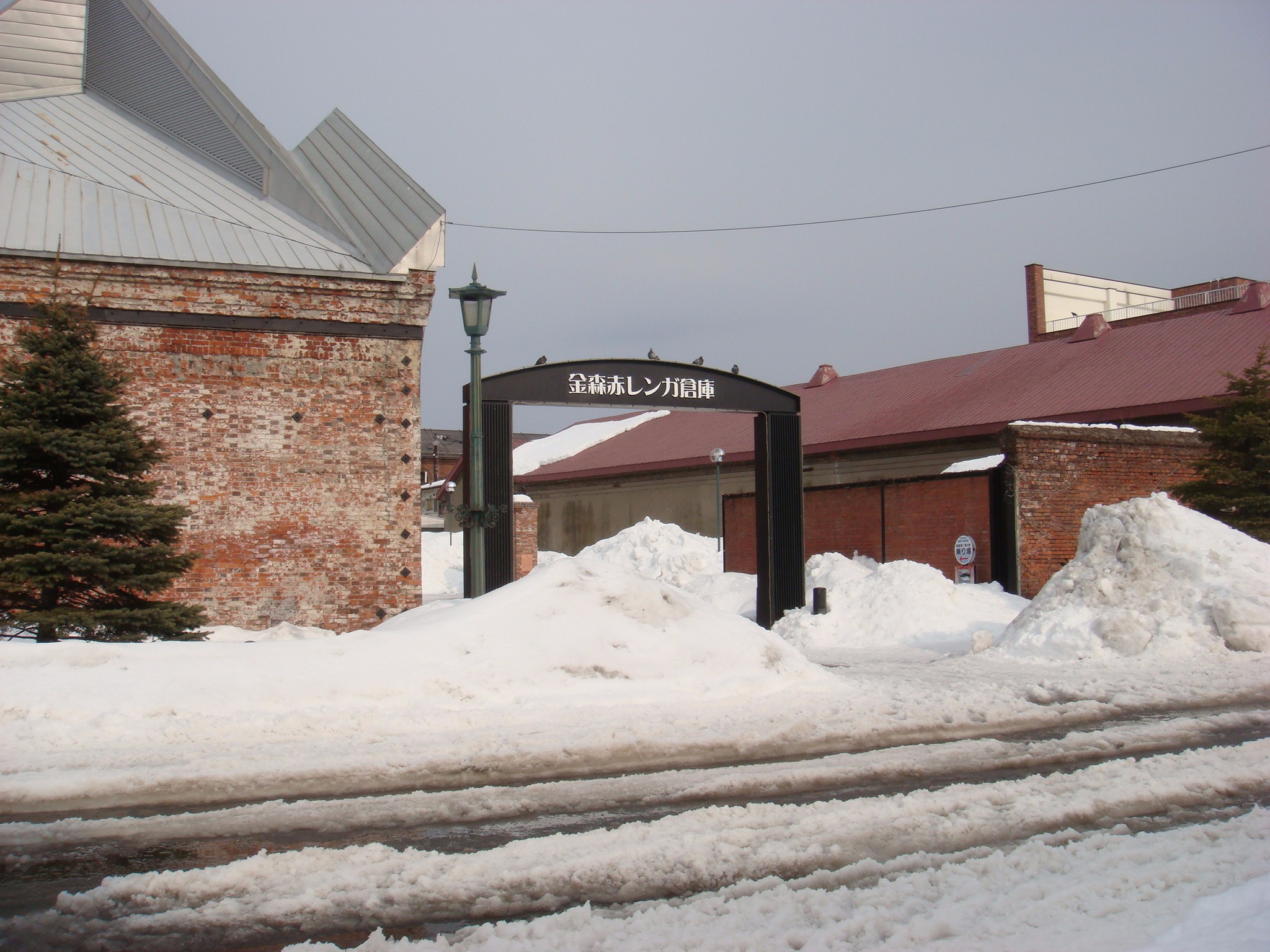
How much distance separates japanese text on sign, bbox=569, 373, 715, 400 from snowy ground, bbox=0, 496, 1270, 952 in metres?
4.83

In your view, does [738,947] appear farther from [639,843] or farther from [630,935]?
[639,843]

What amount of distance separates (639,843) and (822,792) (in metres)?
1.58

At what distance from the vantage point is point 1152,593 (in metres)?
13.1

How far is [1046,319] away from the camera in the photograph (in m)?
37.2

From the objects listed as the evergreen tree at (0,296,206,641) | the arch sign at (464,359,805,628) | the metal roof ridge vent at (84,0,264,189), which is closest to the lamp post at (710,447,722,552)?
the arch sign at (464,359,805,628)

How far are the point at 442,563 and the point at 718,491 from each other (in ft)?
28.3

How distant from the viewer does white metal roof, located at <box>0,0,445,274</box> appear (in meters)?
14.7

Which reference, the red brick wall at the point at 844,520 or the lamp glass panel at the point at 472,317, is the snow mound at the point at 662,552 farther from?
the lamp glass panel at the point at 472,317

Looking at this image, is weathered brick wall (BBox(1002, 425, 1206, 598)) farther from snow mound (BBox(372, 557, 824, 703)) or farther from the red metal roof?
snow mound (BBox(372, 557, 824, 703))

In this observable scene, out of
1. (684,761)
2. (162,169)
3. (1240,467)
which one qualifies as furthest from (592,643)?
(1240,467)

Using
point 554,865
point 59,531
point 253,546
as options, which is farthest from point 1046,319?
point 554,865

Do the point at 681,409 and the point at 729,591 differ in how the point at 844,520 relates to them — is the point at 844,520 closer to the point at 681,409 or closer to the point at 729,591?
the point at 729,591

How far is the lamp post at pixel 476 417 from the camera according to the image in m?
11.8

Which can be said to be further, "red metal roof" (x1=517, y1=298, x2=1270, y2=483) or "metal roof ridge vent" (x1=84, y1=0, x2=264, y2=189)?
"red metal roof" (x1=517, y1=298, x2=1270, y2=483)
